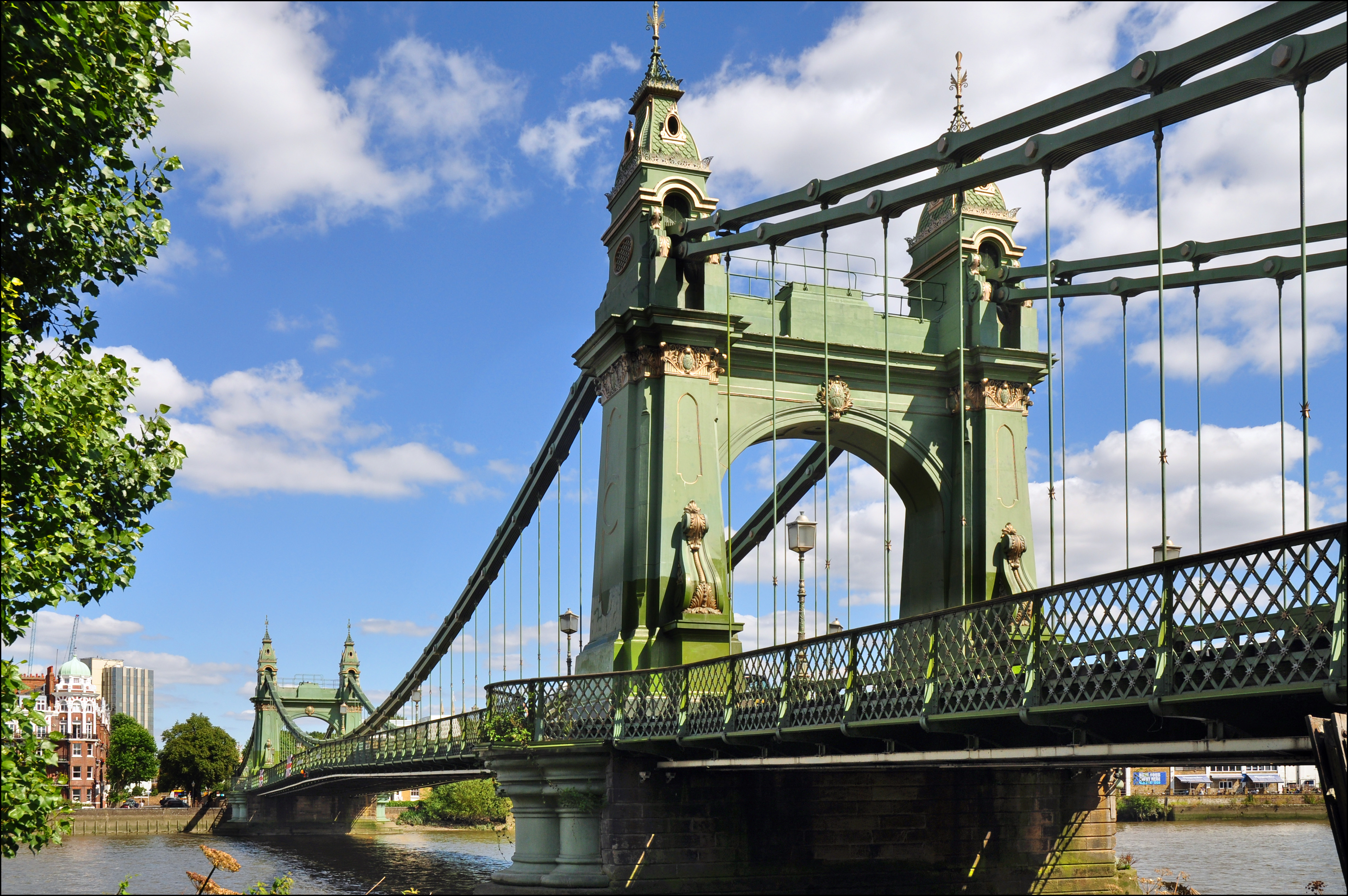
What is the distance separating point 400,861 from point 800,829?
30956 mm

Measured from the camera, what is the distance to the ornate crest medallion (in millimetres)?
28406

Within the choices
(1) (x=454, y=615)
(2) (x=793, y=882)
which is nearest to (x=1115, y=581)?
(2) (x=793, y=882)

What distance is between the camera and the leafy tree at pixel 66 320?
11.9 metres

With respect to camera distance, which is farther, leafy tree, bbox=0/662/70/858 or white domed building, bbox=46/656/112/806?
white domed building, bbox=46/656/112/806

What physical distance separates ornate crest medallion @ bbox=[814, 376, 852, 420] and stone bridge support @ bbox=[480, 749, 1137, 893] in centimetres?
773

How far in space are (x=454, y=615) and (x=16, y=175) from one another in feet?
113

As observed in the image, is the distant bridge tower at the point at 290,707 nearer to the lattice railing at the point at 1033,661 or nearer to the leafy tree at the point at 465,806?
the leafy tree at the point at 465,806

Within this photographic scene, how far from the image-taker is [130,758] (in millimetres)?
104875

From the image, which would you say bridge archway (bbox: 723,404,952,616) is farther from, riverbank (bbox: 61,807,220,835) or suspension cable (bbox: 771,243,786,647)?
riverbank (bbox: 61,807,220,835)

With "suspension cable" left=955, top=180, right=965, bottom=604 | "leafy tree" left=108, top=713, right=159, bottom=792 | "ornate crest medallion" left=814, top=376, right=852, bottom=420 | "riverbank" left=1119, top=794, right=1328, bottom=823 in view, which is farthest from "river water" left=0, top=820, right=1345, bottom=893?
"leafy tree" left=108, top=713, right=159, bottom=792

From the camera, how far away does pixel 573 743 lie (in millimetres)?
24109

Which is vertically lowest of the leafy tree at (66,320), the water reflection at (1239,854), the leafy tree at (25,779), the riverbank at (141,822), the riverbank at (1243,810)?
the riverbank at (141,822)

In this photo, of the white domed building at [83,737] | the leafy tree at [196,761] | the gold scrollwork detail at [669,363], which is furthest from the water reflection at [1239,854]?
the white domed building at [83,737]

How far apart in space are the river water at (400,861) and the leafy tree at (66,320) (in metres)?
19.2
